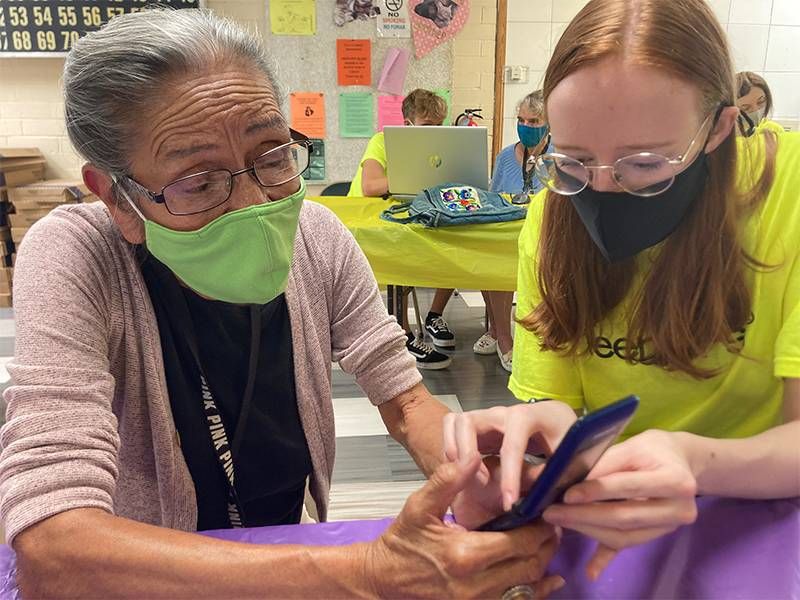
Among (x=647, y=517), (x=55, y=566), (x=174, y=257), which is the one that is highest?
(x=174, y=257)

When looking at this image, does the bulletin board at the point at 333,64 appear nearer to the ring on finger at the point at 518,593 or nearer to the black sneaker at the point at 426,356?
the black sneaker at the point at 426,356

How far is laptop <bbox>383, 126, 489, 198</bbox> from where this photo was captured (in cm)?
280

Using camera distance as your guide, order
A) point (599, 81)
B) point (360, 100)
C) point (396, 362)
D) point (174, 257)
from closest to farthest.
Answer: point (599, 81), point (174, 257), point (396, 362), point (360, 100)

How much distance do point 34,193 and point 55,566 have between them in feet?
13.1

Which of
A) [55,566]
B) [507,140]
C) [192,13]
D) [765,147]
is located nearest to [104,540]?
[55,566]

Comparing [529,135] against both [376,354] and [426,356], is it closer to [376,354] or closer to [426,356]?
[426,356]

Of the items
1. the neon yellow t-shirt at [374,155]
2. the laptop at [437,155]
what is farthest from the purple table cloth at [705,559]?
the neon yellow t-shirt at [374,155]

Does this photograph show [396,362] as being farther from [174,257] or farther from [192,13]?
[192,13]

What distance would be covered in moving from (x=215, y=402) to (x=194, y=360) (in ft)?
0.26

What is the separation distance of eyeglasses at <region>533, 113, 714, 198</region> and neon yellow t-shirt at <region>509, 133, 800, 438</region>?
0.16 meters

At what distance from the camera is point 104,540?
0.69 metres

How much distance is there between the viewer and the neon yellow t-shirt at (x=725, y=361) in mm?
916

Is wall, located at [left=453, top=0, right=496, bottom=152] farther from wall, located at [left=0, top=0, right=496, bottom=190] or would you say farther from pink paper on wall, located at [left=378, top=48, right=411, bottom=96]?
pink paper on wall, located at [left=378, top=48, right=411, bottom=96]

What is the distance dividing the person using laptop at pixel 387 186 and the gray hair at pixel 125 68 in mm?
2262
